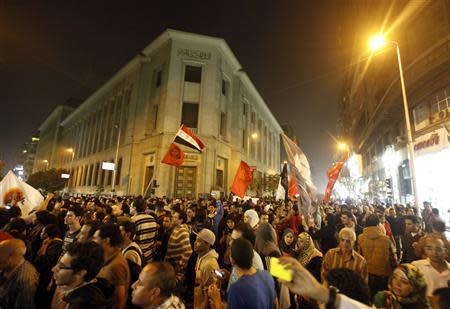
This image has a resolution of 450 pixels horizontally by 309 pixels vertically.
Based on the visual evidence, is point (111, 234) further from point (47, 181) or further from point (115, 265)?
point (47, 181)

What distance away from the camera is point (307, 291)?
1.39 meters

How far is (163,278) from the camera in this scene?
2.06 meters

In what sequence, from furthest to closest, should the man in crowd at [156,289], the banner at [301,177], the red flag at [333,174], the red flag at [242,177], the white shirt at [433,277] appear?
the red flag at [242,177], the red flag at [333,174], the banner at [301,177], the white shirt at [433,277], the man in crowd at [156,289]

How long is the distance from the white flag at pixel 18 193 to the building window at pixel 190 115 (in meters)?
20.7

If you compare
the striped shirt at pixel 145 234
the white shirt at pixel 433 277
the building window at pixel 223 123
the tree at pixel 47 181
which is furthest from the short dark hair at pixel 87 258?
the tree at pixel 47 181

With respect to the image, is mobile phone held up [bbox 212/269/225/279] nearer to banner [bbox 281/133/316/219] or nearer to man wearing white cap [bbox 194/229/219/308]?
man wearing white cap [bbox 194/229/219/308]

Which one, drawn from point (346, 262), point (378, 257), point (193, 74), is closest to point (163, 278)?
point (346, 262)

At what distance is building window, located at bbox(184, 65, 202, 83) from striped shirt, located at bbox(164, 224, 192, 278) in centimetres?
2635

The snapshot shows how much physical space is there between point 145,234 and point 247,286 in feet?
10.0

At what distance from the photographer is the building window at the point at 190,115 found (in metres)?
27.6

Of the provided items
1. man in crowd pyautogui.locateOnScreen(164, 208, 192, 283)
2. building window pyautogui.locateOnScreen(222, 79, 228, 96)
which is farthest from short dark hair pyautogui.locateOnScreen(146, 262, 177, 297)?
building window pyautogui.locateOnScreen(222, 79, 228, 96)

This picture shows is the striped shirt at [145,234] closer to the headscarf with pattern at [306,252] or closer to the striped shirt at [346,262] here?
the headscarf with pattern at [306,252]

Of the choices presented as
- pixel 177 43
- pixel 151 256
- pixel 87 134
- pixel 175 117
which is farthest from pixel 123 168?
pixel 151 256

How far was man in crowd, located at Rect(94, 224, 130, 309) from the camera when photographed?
8.48ft
